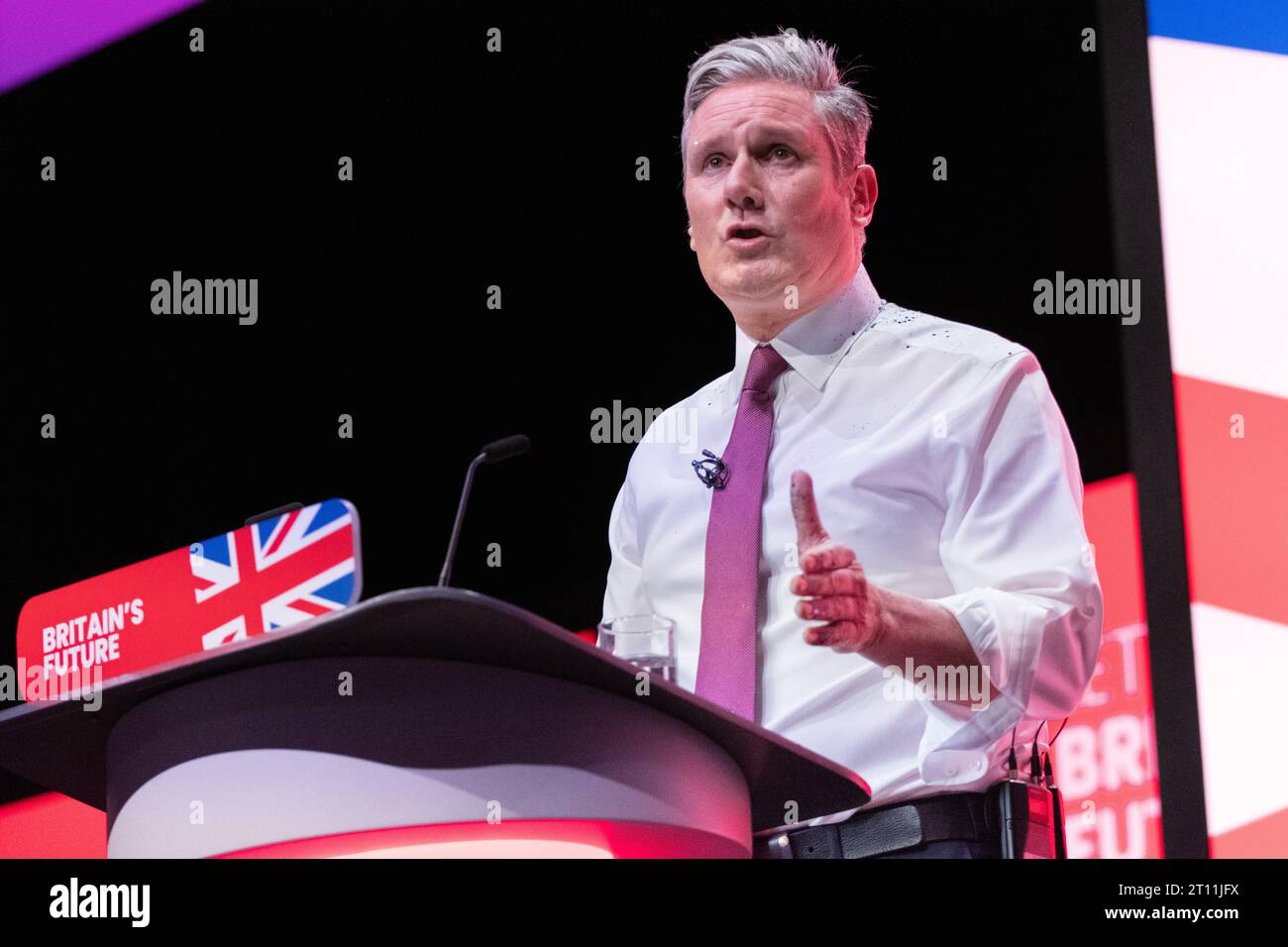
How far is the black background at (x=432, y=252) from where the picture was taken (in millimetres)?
2561

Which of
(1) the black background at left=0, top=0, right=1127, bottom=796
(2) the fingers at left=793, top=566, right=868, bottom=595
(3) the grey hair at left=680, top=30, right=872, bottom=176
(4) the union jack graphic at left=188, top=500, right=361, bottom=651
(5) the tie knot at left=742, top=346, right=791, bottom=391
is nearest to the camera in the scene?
(2) the fingers at left=793, top=566, right=868, bottom=595

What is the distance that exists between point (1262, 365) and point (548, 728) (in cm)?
162

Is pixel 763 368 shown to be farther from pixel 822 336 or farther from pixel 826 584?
pixel 826 584

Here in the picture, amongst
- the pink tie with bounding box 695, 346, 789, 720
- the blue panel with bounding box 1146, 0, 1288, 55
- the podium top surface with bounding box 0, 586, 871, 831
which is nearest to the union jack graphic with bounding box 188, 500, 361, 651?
the podium top surface with bounding box 0, 586, 871, 831

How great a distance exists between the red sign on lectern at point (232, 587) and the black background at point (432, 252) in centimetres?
89

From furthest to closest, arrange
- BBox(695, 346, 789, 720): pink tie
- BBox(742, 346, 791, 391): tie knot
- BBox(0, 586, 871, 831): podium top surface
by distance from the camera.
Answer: BBox(742, 346, 791, 391): tie knot < BBox(695, 346, 789, 720): pink tie < BBox(0, 586, 871, 831): podium top surface

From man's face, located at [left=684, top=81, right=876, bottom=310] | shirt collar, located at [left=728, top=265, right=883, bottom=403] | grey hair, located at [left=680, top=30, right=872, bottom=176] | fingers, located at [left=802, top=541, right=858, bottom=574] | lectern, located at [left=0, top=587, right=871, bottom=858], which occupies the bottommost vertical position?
lectern, located at [left=0, top=587, right=871, bottom=858]

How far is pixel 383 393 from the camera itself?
2.84m

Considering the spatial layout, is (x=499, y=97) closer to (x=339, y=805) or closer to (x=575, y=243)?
(x=575, y=243)

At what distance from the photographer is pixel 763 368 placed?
2160 mm

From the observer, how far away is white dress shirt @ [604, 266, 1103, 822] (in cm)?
184

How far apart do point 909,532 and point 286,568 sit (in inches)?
33.8

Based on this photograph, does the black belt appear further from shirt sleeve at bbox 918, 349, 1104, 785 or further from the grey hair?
the grey hair
